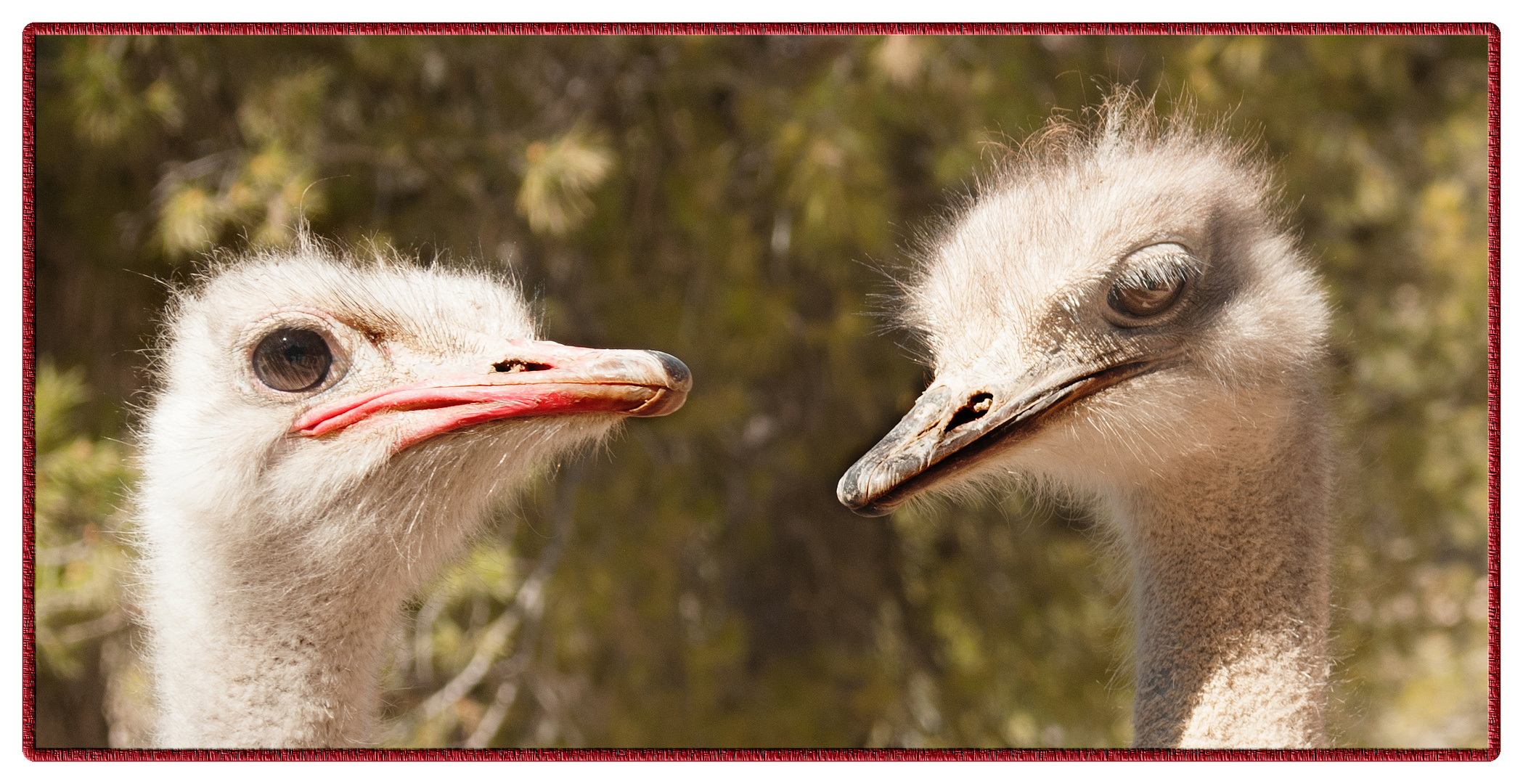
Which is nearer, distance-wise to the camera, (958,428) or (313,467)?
(958,428)

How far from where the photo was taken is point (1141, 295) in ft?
4.69

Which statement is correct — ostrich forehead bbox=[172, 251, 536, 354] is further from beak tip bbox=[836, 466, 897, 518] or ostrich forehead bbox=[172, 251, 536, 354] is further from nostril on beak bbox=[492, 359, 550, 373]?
beak tip bbox=[836, 466, 897, 518]

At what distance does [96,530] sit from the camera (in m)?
2.20

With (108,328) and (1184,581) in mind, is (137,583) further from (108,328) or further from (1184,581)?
(1184,581)

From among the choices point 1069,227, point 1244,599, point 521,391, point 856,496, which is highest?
point 1069,227

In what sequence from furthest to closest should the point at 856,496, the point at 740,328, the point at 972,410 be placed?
the point at 740,328 → the point at 972,410 → the point at 856,496

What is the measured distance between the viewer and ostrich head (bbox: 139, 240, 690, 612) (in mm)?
1445

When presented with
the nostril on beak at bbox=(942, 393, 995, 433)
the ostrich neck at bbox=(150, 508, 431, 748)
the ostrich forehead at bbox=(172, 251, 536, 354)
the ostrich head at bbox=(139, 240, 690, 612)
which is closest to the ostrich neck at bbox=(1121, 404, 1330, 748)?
the nostril on beak at bbox=(942, 393, 995, 433)

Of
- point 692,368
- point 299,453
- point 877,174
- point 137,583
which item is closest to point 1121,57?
point 877,174

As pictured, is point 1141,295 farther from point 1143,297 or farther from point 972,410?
point 972,410

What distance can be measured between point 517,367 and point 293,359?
278 mm

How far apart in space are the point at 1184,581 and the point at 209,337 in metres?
1.22

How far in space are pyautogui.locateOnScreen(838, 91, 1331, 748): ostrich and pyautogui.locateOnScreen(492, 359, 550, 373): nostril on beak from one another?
43 centimetres

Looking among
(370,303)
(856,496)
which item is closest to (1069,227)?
(856,496)
